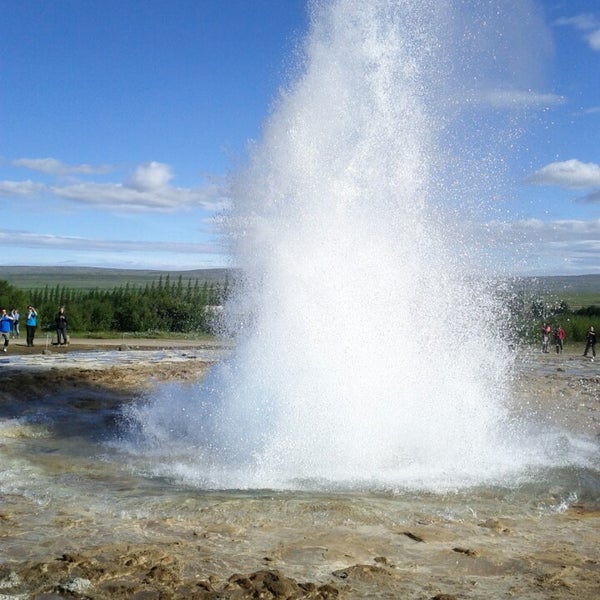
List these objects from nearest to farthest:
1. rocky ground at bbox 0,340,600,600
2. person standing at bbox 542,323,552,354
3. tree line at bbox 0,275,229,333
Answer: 1. rocky ground at bbox 0,340,600,600
2. person standing at bbox 542,323,552,354
3. tree line at bbox 0,275,229,333

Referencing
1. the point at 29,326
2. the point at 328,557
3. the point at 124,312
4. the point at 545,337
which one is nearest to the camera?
the point at 328,557

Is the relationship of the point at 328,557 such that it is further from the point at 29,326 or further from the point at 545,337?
the point at 545,337

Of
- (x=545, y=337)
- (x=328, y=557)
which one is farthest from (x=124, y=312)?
(x=328, y=557)

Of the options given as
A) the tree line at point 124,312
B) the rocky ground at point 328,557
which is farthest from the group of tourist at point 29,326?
the rocky ground at point 328,557

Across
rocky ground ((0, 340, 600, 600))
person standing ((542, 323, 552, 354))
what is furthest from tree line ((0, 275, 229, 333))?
rocky ground ((0, 340, 600, 600))

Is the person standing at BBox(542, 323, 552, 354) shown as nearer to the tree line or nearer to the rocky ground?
the tree line

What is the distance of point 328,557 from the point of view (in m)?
5.30

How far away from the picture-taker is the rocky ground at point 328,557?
467 centimetres

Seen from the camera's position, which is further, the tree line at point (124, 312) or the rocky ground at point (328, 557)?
the tree line at point (124, 312)

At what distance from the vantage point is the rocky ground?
4672 mm

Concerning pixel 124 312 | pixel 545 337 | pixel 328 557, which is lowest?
pixel 328 557

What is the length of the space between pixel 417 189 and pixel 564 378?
10638 mm

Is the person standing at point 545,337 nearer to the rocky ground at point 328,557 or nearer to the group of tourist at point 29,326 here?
the group of tourist at point 29,326

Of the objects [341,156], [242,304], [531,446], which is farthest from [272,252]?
[531,446]
